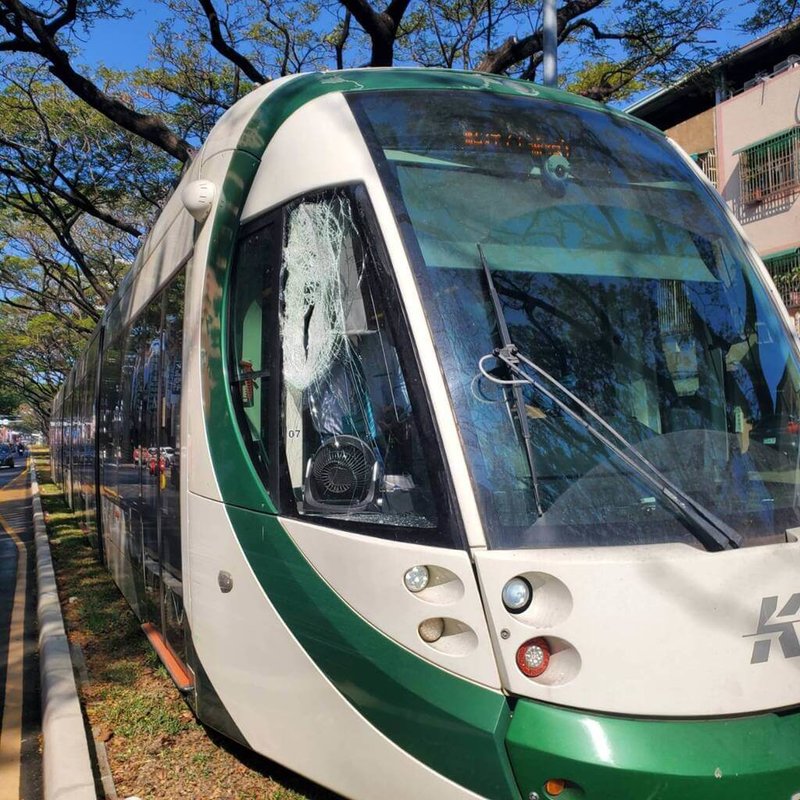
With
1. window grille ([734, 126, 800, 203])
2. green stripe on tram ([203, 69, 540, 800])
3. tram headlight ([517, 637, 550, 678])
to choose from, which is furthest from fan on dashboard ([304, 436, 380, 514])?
window grille ([734, 126, 800, 203])

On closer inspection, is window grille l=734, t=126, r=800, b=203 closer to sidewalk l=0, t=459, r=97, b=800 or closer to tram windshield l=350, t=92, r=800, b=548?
tram windshield l=350, t=92, r=800, b=548

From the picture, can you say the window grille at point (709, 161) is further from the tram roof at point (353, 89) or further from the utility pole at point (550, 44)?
the tram roof at point (353, 89)

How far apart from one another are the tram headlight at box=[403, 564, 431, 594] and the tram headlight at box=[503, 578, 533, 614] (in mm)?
288

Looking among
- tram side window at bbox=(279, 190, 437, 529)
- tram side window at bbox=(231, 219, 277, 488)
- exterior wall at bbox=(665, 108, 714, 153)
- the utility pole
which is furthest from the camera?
exterior wall at bbox=(665, 108, 714, 153)

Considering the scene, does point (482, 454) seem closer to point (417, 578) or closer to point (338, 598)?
point (417, 578)

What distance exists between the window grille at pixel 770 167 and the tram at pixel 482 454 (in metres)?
15.3

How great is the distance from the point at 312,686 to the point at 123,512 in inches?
159

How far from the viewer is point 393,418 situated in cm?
291

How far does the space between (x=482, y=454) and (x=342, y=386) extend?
672mm

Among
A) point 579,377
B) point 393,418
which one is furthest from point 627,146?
point 393,418

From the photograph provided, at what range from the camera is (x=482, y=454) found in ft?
8.92

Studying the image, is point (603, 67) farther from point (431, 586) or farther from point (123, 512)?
point (431, 586)

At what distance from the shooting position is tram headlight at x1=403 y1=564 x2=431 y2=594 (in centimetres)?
269

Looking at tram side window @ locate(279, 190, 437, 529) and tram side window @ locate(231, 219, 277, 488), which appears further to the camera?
tram side window @ locate(231, 219, 277, 488)
